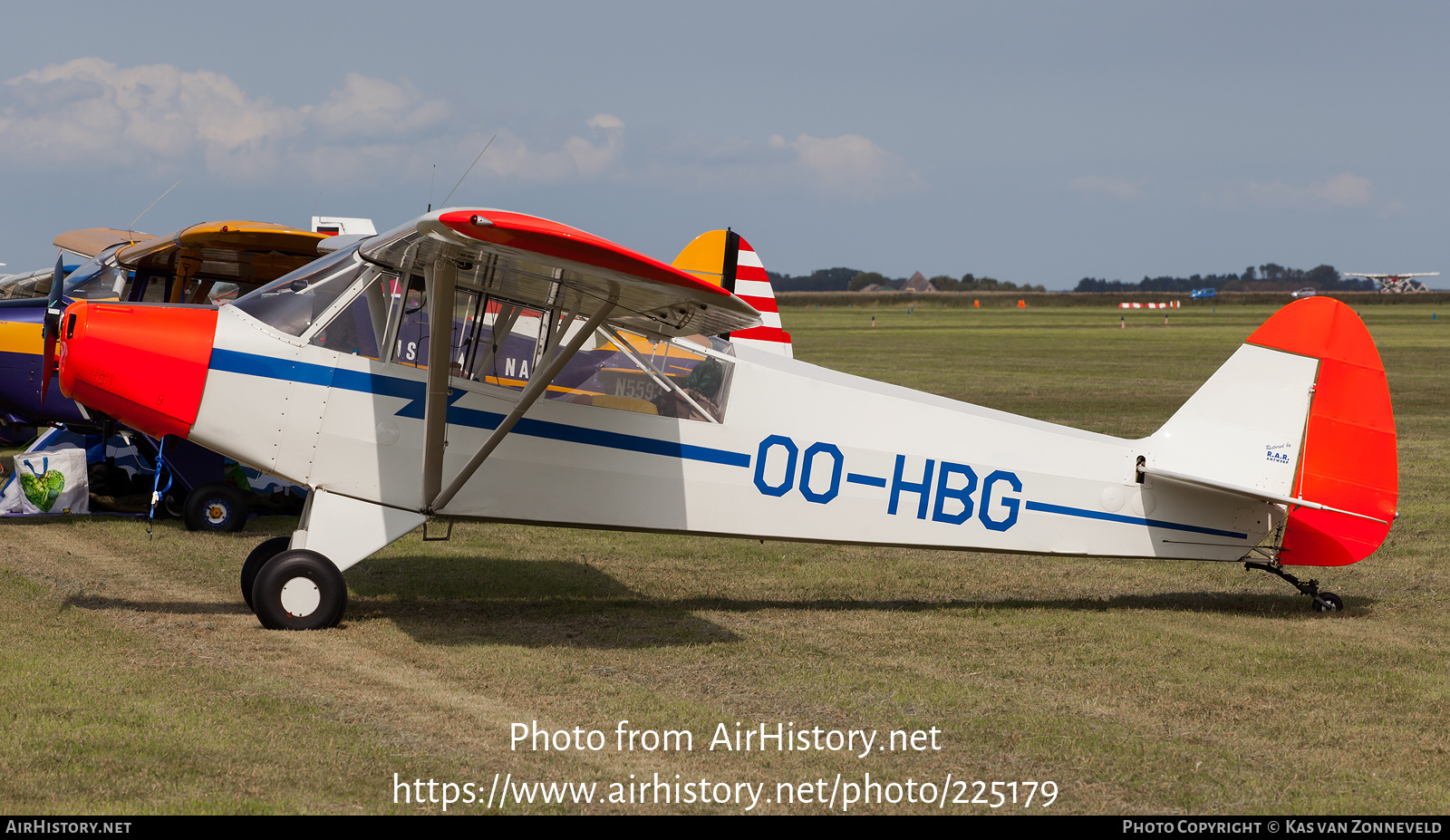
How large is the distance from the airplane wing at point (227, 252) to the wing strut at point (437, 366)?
433 centimetres

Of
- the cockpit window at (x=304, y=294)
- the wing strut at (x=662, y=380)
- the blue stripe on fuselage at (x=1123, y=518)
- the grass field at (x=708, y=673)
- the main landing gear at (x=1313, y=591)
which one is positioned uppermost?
the cockpit window at (x=304, y=294)

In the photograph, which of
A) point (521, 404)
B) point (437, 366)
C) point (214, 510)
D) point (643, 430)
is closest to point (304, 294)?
point (437, 366)

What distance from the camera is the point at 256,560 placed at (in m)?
7.12

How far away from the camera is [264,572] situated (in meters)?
6.38

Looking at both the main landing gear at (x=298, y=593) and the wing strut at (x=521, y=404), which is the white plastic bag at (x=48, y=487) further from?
the wing strut at (x=521, y=404)

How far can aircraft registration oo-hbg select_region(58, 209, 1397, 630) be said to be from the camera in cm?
638

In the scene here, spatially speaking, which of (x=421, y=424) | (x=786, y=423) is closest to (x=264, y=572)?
(x=421, y=424)

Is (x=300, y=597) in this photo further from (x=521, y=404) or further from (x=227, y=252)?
(x=227, y=252)

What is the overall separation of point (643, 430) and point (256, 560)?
2597mm

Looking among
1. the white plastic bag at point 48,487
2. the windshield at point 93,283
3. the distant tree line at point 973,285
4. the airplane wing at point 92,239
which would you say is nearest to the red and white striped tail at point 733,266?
the windshield at point 93,283

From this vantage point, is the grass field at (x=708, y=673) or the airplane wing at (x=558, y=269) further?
the airplane wing at (x=558, y=269)

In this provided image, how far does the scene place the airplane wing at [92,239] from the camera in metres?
16.6

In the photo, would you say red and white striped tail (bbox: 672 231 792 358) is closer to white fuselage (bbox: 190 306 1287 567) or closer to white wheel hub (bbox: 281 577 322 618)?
white fuselage (bbox: 190 306 1287 567)

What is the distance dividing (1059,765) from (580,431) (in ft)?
11.1
